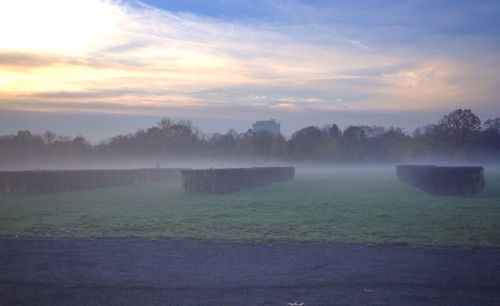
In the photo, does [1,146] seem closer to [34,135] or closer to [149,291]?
[34,135]

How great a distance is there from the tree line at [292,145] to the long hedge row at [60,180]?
43.9 m

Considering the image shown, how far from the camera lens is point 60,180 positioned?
32.5 metres

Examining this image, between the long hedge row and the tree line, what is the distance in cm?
4388

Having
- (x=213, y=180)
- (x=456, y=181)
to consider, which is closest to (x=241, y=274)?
(x=213, y=180)

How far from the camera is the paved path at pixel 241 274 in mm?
6617

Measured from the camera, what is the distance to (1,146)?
75875mm

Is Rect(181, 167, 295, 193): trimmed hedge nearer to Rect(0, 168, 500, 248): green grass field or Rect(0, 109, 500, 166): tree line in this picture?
Rect(0, 168, 500, 248): green grass field

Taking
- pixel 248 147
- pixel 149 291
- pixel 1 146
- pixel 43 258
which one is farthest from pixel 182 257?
pixel 248 147

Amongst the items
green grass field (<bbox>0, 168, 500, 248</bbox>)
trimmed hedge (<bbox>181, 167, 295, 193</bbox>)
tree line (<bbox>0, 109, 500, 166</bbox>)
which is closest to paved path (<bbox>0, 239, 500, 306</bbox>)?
green grass field (<bbox>0, 168, 500, 248</bbox>)

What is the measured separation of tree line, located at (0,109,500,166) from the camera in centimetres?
8769

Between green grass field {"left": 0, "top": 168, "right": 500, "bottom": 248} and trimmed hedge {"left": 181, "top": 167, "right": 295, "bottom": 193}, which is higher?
trimmed hedge {"left": 181, "top": 167, "right": 295, "bottom": 193}

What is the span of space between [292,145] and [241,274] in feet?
362

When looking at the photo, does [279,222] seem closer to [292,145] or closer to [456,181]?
[456,181]

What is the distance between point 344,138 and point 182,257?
4367 inches
